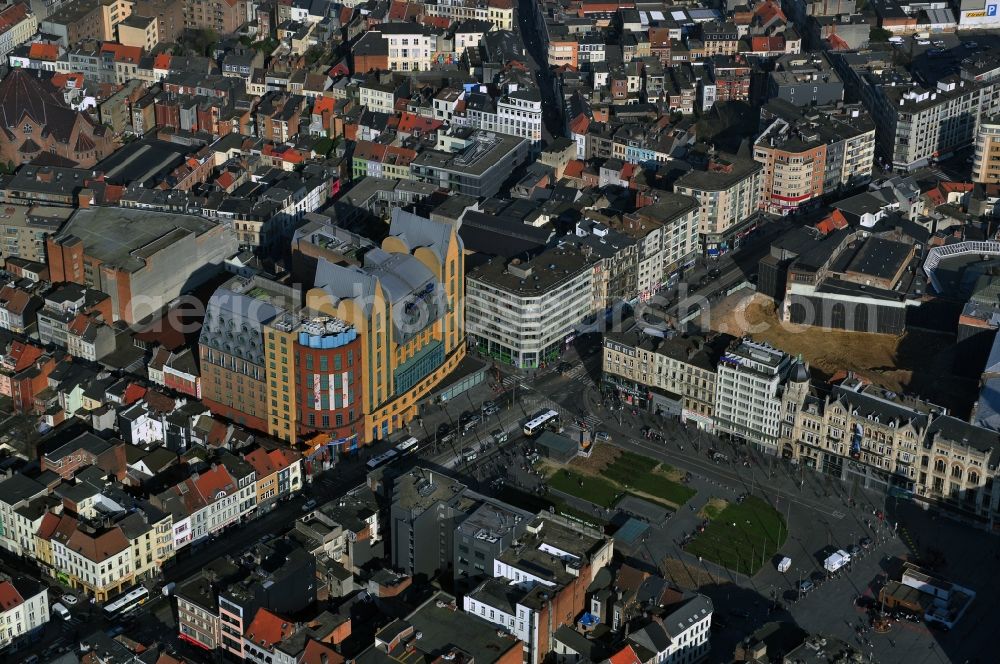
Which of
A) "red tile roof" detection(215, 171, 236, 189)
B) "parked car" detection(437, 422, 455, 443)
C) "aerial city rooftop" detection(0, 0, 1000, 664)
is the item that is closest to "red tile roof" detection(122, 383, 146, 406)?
"aerial city rooftop" detection(0, 0, 1000, 664)

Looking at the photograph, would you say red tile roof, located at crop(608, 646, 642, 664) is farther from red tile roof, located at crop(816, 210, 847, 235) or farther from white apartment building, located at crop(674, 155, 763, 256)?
red tile roof, located at crop(816, 210, 847, 235)

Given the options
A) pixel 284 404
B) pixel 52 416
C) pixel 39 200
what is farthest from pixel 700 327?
pixel 39 200

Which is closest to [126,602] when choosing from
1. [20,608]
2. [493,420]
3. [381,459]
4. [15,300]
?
[20,608]

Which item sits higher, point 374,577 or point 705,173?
point 705,173

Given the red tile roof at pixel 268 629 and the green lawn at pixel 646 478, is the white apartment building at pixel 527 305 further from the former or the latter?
the red tile roof at pixel 268 629

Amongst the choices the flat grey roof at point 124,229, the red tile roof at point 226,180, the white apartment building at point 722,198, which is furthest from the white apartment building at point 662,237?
the red tile roof at point 226,180

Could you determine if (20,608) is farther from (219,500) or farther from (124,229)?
(124,229)

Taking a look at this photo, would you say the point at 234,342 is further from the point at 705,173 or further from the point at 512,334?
the point at 705,173
